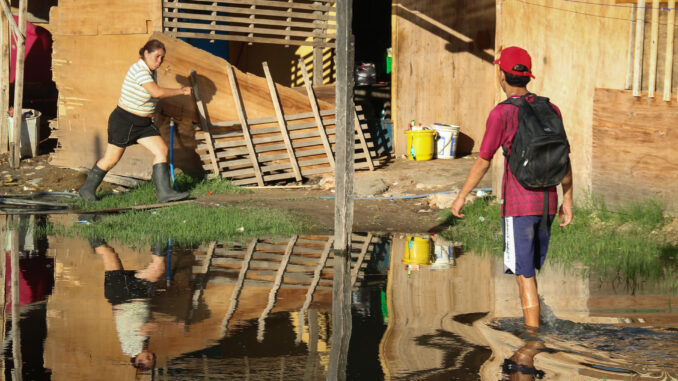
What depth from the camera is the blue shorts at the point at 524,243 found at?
21.1 feet

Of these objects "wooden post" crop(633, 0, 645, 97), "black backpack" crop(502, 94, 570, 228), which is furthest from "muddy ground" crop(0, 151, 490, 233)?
"black backpack" crop(502, 94, 570, 228)

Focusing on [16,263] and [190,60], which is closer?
[16,263]

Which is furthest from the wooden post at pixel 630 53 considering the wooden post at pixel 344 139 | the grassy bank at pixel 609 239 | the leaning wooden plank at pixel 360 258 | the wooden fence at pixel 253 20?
the wooden fence at pixel 253 20

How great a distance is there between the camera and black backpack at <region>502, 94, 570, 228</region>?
6160 mm

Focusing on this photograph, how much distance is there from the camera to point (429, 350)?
6254mm

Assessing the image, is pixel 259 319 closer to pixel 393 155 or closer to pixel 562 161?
pixel 562 161

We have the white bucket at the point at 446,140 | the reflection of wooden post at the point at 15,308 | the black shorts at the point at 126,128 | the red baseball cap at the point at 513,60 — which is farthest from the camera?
the white bucket at the point at 446,140

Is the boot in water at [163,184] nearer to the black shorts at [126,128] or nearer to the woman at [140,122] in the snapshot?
the woman at [140,122]

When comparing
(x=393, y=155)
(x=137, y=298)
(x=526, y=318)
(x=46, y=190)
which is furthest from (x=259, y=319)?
(x=393, y=155)

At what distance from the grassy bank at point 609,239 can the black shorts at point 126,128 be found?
4.05 meters

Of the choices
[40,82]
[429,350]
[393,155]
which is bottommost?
[429,350]

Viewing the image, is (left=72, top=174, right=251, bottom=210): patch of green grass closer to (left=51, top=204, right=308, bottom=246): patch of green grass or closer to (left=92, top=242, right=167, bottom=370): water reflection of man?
(left=51, top=204, right=308, bottom=246): patch of green grass

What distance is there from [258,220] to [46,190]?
4.07m

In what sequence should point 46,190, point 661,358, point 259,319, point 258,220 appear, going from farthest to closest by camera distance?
point 46,190 < point 258,220 < point 259,319 < point 661,358
